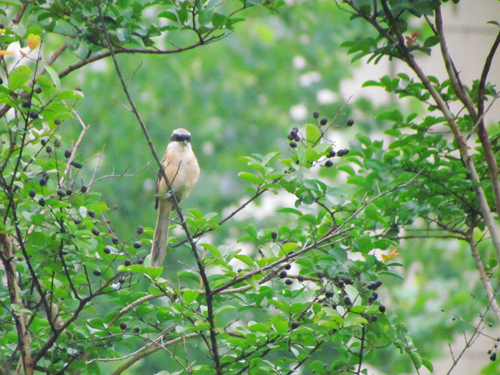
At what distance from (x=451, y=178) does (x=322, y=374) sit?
1.46 metres

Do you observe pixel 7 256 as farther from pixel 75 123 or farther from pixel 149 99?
pixel 149 99

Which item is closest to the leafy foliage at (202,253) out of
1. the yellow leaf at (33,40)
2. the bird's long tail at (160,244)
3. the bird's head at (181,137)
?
the yellow leaf at (33,40)

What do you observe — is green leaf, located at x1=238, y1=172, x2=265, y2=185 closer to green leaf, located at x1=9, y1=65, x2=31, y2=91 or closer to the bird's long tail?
the bird's long tail

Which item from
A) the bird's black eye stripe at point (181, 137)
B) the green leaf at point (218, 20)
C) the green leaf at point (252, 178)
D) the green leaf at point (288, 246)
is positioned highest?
the bird's black eye stripe at point (181, 137)

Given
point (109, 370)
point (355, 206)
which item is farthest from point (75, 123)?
point (355, 206)

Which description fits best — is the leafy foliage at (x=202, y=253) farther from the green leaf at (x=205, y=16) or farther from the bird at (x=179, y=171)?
the bird at (x=179, y=171)

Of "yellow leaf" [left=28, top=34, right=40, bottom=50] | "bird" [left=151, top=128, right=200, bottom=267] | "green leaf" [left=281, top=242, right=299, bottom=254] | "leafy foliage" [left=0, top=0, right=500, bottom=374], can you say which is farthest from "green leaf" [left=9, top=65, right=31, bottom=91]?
"bird" [left=151, top=128, right=200, bottom=267]

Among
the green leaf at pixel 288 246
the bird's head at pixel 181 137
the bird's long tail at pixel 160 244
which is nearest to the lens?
the green leaf at pixel 288 246

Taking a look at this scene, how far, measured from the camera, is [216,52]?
9.66m

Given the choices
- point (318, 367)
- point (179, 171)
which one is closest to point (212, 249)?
point (318, 367)

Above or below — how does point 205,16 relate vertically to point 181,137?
below

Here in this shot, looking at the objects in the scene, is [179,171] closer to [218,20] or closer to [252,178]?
[218,20]

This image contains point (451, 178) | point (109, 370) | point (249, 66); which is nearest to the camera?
point (451, 178)

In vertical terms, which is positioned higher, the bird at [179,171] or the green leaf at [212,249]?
the bird at [179,171]
